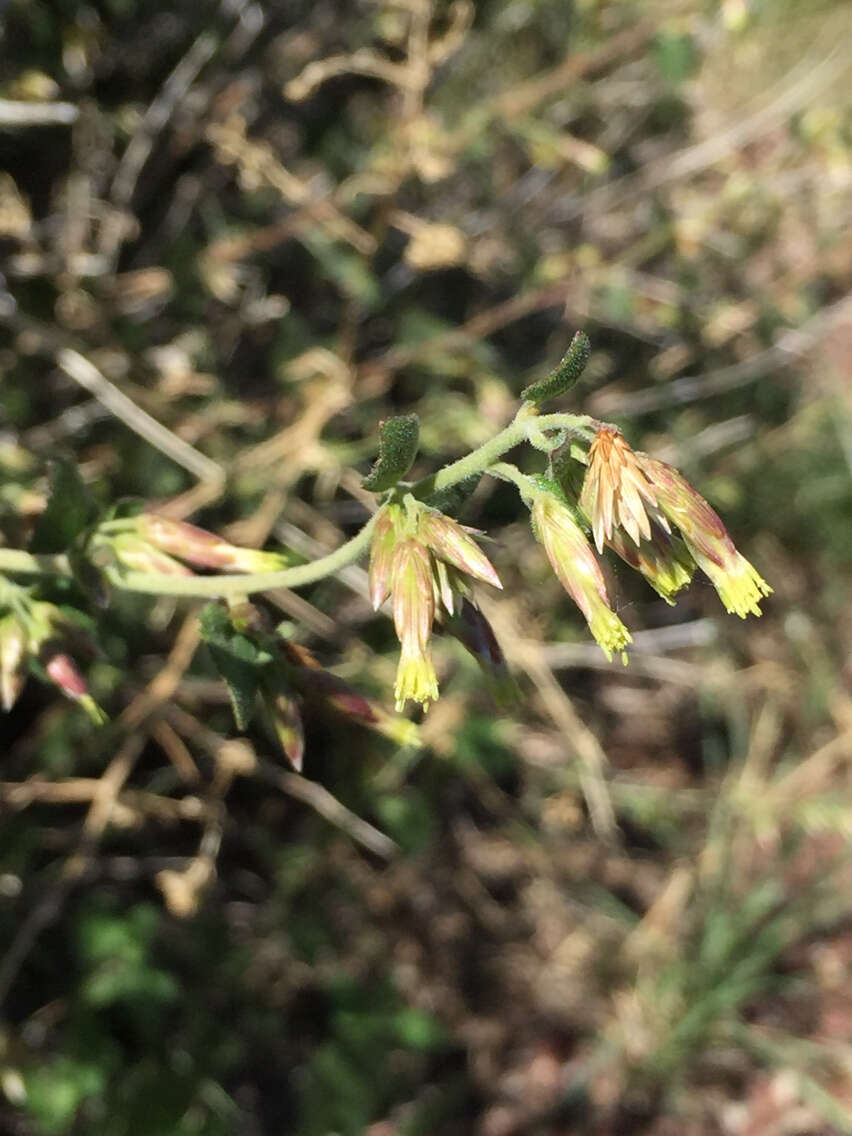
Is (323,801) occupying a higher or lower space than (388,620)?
lower

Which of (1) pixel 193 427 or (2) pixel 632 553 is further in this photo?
(1) pixel 193 427

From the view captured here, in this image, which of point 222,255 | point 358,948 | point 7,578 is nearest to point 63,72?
point 222,255

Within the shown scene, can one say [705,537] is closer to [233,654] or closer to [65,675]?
[233,654]

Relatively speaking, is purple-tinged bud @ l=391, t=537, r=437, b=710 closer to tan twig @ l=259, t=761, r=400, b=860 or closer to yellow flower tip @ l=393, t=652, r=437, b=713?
yellow flower tip @ l=393, t=652, r=437, b=713

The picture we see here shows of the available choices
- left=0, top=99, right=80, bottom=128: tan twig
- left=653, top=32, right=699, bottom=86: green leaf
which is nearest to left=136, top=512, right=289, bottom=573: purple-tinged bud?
left=0, top=99, right=80, bottom=128: tan twig

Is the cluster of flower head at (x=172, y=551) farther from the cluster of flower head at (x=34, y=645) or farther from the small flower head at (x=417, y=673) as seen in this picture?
the small flower head at (x=417, y=673)

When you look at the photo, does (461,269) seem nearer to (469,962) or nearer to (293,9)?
(293,9)

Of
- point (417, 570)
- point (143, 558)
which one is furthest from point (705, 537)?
point (143, 558)

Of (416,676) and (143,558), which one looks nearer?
(416,676)
